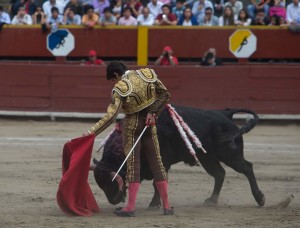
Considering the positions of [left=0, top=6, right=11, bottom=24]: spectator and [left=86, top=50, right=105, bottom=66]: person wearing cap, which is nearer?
[left=86, top=50, right=105, bottom=66]: person wearing cap

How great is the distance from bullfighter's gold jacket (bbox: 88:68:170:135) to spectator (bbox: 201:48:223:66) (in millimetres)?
8264

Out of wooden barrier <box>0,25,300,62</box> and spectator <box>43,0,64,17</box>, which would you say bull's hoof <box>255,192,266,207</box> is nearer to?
wooden barrier <box>0,25,300,62</box>

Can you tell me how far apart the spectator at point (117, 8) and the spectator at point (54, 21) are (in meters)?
0.94

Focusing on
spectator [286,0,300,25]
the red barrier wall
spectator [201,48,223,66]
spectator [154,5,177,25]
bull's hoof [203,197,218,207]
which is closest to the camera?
bull's hoof [203,197,218,207]

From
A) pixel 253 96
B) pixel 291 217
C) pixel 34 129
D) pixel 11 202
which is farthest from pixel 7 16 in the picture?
pixel 291 217

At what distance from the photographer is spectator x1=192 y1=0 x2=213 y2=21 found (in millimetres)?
15070

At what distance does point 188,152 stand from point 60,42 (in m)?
8.88

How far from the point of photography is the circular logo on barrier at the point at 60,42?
15.8 m

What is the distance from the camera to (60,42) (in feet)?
52.2

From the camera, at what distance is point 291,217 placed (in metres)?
6.91

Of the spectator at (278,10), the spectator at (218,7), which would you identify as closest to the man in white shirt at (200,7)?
the spectator at (218,7)

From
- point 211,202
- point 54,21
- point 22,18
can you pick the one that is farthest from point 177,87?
point 211,202

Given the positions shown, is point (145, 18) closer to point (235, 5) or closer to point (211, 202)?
point (235, 5)

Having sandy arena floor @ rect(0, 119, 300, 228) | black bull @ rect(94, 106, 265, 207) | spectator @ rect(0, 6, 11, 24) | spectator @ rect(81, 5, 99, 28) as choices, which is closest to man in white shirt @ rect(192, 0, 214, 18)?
spectator @ rect(81, 5, 99, 28)
